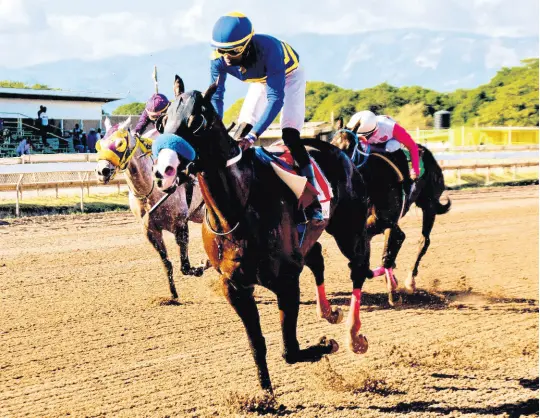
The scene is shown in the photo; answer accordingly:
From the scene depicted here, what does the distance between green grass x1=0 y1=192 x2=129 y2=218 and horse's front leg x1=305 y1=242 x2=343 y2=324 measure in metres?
8.74

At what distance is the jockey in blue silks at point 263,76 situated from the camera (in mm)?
4496

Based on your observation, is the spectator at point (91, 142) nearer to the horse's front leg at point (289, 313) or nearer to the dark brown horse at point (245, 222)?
the dark brown horse at point (245, 222)

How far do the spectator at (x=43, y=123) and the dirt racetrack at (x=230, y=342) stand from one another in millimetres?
14657

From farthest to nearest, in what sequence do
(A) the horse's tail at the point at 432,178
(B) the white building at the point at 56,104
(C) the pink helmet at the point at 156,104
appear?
1. (B) the white building at the point at 56,104
2. (A) the horse's tail at the point at 432,178
3. (C) the pink helmet at the point at 156,104

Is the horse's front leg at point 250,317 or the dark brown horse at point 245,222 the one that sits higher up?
the dark brown horse at point 245,222

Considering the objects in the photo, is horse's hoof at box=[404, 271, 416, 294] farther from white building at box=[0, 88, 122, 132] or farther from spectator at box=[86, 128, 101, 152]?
white building at box=[0, 88, 122, 132]

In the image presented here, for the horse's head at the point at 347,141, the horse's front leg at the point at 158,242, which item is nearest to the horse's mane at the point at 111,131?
the horse's front leg at the point at 158,242

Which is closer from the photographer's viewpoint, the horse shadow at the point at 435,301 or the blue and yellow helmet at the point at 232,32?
→ the blue and yellow helmet at the point at 232,32

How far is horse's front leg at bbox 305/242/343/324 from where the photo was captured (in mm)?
5883

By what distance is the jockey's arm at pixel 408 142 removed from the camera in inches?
306

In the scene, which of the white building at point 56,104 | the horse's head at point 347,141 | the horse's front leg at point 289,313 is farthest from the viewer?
the white building at point 56,104

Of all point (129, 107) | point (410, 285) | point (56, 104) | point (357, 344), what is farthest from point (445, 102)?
point (357, 344)

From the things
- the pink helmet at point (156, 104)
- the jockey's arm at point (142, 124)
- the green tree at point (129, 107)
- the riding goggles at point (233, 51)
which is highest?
the green tree at point (129, 107)

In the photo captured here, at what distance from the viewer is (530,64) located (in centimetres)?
4156
